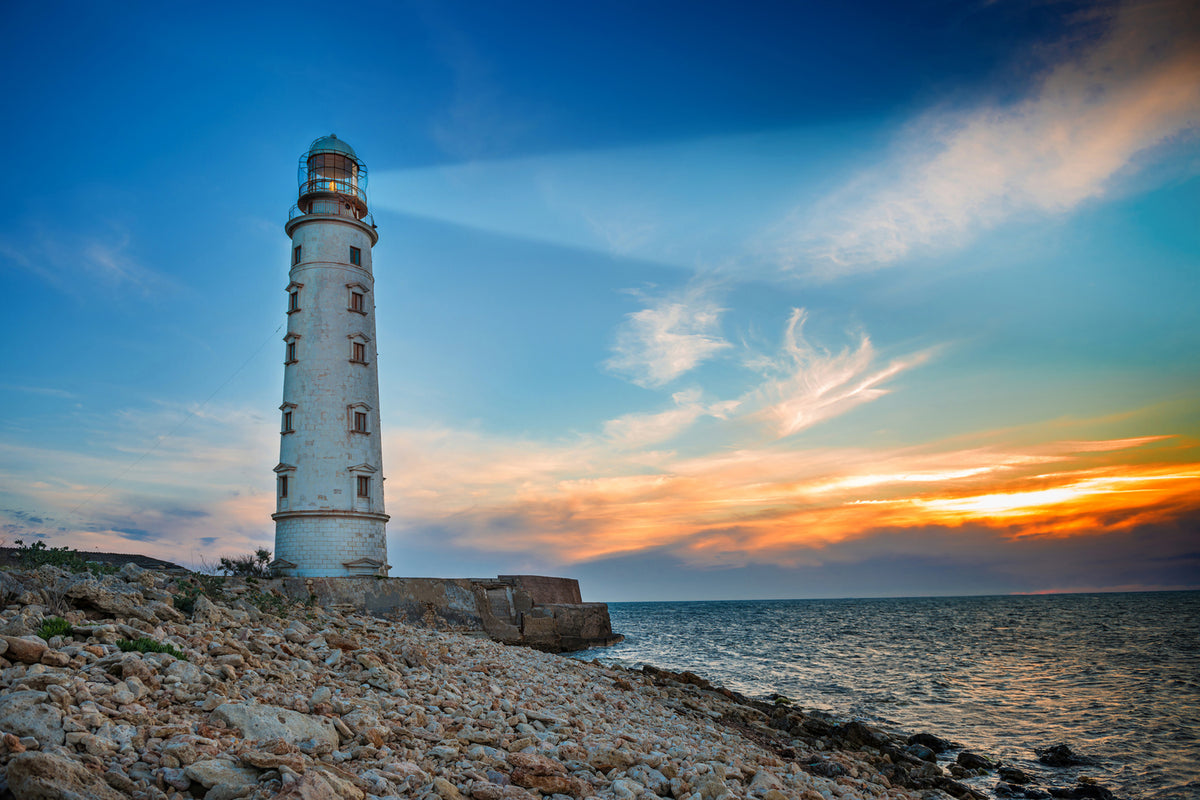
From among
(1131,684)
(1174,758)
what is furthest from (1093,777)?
(1131,684)

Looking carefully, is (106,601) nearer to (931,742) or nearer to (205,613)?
(205,613)

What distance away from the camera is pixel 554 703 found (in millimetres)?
10648

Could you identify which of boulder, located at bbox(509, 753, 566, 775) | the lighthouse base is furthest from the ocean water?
the lighthouse base

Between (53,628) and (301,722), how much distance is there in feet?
10.3

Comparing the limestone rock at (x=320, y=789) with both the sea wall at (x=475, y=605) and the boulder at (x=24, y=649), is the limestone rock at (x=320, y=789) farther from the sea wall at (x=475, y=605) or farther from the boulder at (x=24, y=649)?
the sea wall at (x=475, y=605)

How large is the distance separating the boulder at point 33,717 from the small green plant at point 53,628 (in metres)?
2.05

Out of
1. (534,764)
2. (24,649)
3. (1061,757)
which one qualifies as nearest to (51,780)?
(24,649)

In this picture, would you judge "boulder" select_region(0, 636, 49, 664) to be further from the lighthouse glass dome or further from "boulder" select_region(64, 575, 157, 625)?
the lighthouse glass dome

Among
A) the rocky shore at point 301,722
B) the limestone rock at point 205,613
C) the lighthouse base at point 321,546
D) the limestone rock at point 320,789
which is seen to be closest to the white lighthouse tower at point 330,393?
the lighthouse base at point 321,546

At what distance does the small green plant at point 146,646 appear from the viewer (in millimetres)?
7465

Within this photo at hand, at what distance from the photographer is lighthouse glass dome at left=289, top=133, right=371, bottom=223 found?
80.0 ft

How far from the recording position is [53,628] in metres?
7.29

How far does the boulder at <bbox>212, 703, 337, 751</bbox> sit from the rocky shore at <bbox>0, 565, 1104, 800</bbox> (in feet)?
0.06

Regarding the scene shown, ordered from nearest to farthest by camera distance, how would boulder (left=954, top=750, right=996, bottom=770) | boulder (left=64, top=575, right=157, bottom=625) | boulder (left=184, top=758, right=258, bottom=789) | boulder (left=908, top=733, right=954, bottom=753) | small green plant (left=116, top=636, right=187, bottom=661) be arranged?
boulder (left=184, top=758, right=258, bottom=789)
small green plant (left=116, top=636, right=187, bottom=661)
boulder (left=64, top=575, right=157, bottom=625)
boulder (left=954, top=750, right=996, bottom=770)
boulder (left=908, top=733, right=954, bottom=753)
